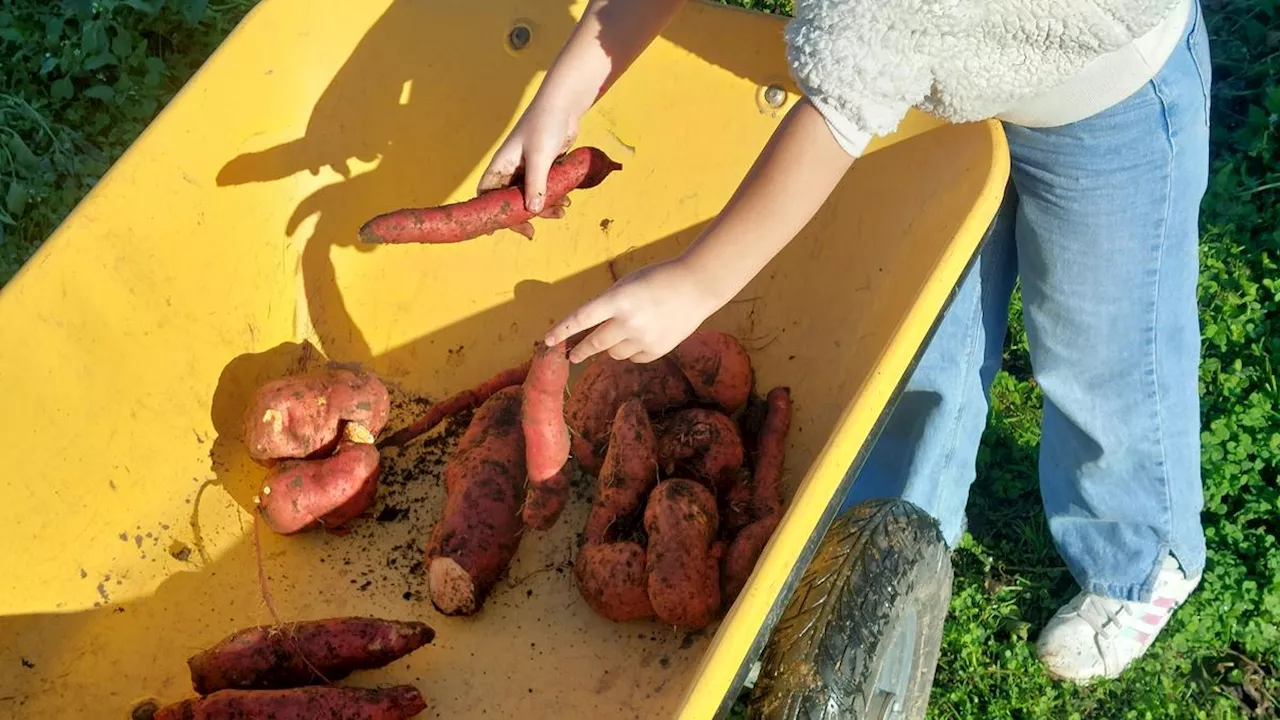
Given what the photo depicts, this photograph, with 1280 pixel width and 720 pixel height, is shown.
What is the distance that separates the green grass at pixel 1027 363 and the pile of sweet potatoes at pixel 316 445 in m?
1.28

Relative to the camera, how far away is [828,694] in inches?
62.6

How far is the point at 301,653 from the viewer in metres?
1.72

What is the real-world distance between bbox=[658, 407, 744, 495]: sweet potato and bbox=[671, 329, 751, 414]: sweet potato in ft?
0.21

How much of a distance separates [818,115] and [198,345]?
1294 millimetres

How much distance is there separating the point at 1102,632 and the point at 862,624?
0.80 m

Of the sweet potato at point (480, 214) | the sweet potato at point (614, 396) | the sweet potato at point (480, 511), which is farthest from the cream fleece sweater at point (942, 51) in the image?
the sweet potato at point (480, 511)

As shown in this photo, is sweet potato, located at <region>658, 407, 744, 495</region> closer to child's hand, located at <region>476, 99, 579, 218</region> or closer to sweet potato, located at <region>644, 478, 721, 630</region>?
sweet potato, located at <region>644, 478, 721, 630</region>

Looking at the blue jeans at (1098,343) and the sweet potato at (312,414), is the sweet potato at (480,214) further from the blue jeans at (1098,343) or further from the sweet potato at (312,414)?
the blue jeans at (1098,343)

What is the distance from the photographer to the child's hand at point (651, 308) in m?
1.35

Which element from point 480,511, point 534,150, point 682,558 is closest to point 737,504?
point 682,558

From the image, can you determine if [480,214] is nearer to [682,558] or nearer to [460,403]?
[460,403]

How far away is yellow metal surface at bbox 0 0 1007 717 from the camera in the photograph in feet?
5.59

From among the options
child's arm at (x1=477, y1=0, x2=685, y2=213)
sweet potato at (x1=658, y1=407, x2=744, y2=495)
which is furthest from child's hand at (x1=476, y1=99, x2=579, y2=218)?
sweet potato at (x1=658, y1=407, x2=744, y2=495)

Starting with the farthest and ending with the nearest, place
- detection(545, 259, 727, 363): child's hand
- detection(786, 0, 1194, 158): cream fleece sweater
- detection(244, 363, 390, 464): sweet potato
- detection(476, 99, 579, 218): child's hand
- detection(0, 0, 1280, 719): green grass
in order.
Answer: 1. detection(0, 0, 1280, 719): green grass
2. detection(244, 363, 390, 464): sweet potato
3. detection(476, 99, 579, 218): child's hand
4. detection(545, 259, 727, 363): child's hand
5. detection(786, 0, 1194, 158): cream fleece sweater
